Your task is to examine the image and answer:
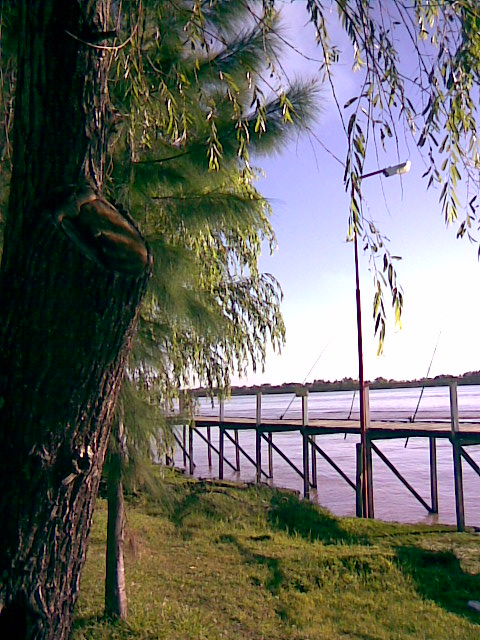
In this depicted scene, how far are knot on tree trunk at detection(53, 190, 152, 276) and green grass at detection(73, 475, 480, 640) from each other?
3.96m

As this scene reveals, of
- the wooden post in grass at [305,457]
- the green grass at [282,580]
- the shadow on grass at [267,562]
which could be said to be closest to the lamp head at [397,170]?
the green grass at [282,580]

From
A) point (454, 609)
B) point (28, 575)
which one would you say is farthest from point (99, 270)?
point (454, 609)

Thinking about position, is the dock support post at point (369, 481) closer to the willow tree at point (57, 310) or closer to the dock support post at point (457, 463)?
the dock support post at point (457, 463)

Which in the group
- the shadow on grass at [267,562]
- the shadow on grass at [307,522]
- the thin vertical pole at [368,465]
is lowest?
the shadow on grass at [267,562]

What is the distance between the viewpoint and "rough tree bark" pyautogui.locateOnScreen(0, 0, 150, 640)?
1800 mm

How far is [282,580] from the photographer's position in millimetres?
7219

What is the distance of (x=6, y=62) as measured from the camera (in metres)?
3.63

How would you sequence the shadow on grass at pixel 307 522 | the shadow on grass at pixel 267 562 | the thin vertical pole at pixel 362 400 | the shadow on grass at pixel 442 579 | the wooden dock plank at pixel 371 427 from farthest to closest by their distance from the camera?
the wooden dock plank at pixel 371 427, the thin vertical pole at pixel 362 400, the shadow on grass at pixel 307 522, the shadow on grass at pixel 267 562, the shadow on grass at pixel 442 579

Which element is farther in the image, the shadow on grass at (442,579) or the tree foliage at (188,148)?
the shadow on grass at (442,579)

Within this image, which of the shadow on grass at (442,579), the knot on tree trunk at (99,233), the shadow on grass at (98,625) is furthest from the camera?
the shadow on grass at (442,579)

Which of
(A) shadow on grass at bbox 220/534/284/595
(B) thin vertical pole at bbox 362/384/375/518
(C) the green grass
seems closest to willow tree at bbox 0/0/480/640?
(C) the green grass

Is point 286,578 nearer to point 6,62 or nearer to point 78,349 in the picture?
point 6,62

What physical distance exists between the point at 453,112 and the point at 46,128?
1.76 m

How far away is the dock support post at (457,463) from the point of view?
11.9 metres
